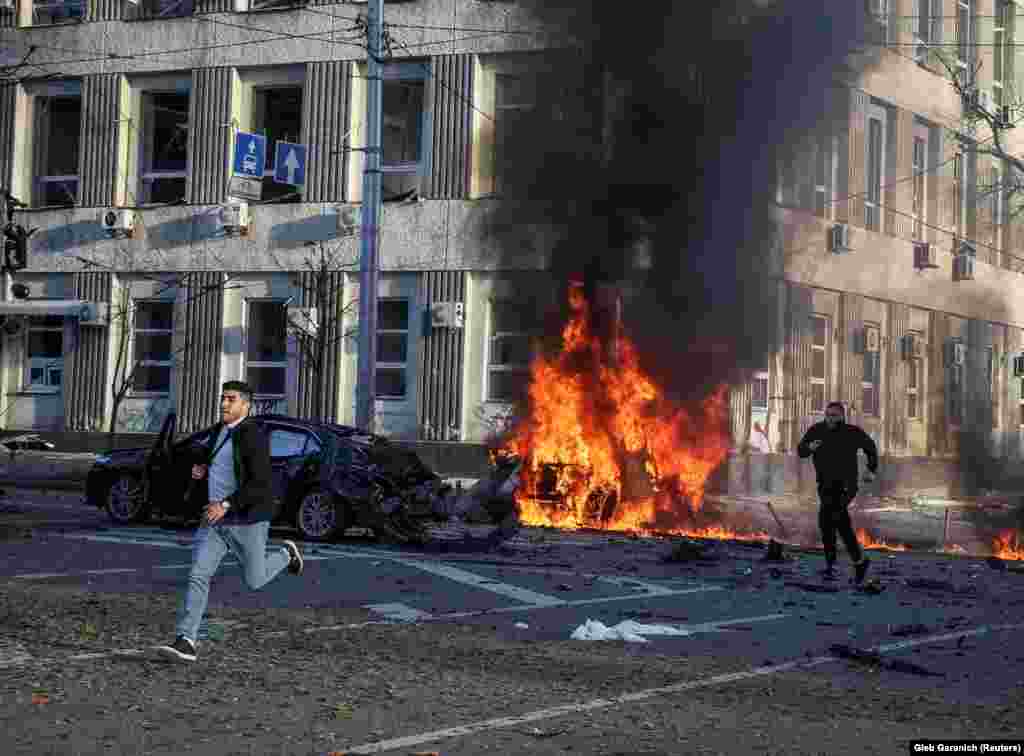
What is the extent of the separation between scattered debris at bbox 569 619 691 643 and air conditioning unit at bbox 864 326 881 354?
23542mm

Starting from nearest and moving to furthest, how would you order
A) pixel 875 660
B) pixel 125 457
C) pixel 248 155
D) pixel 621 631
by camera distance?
pixel 875 660 → pixel 621 631 → pixel 125 457 → pixel 248 155

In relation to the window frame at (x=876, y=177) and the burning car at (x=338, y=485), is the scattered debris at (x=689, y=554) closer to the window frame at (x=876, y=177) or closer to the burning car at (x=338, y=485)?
the burning car at (x=338, y=485)

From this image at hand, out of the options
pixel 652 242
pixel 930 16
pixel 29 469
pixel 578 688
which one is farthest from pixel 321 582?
pixel 930 16

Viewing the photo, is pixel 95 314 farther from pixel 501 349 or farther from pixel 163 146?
pixel 501 349

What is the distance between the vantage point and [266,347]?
108ft

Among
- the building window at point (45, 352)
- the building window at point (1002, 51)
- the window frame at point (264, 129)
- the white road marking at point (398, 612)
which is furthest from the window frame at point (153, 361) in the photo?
the white road marking at point (398, 612)

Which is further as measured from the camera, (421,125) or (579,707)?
(421,125)

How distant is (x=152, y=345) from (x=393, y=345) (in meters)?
6.10

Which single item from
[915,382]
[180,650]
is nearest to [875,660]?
[180,650]

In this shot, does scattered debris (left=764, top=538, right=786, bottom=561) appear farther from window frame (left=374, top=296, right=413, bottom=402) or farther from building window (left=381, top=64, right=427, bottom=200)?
building window (left=381, top=64, right=427, bottom=200)

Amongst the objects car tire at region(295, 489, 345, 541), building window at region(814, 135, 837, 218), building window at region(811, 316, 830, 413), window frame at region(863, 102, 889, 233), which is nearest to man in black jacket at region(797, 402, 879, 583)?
car tire at region(295, 489, 345, 541)

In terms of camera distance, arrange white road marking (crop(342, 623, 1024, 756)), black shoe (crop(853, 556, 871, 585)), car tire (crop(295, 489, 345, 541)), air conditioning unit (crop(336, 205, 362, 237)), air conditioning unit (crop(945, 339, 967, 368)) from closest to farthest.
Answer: white road marking (crop(342, 623, 1024, 756)) < black shoe (crop(853, 556, 871, 585)) < car tire (crop(295, 489, 345, 541)) < air conditioning unit (crop(336, 205, 362, 237)) < air conditioning unit (crop(945, 339, 967, 368))

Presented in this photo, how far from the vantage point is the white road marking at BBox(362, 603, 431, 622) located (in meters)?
11.2

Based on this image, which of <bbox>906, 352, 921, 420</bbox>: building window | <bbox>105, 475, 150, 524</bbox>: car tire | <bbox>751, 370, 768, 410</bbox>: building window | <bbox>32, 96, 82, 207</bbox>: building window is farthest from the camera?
<bbox>32, 96, 82, 207</bbox>: building window
